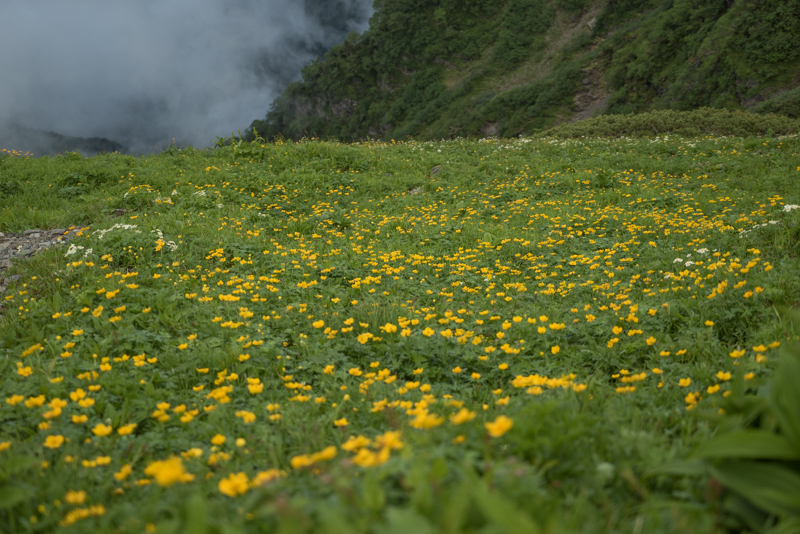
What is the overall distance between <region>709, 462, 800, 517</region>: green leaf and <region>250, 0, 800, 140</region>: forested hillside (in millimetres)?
27622

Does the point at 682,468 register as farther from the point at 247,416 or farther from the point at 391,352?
the point at 391,352

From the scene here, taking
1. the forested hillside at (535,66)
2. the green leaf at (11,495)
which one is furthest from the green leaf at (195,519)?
the forested hillside at (535,66)

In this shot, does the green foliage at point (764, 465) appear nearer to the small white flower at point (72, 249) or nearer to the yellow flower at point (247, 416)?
the yellow flower at point (247, 416)

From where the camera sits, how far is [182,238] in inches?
257

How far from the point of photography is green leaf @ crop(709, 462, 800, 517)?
133 cm

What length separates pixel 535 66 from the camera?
67562mm

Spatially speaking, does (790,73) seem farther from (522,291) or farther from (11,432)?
(11,432)

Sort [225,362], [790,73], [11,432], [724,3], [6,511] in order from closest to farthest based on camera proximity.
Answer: [6,511], [11,432], [225,362], [790,73], [724,3]

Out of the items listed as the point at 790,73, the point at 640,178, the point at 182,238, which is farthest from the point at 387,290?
the point at 790,73

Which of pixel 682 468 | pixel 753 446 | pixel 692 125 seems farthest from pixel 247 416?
pixel 692 125

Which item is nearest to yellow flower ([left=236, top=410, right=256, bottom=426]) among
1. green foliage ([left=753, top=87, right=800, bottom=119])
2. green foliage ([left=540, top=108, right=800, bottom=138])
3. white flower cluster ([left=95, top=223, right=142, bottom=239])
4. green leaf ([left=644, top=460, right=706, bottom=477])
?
green leaf ([left=644, top=460, right=706, bottom=477])

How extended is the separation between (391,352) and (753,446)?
258 cm

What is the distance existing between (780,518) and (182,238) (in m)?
6.84

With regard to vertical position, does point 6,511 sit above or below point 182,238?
below
